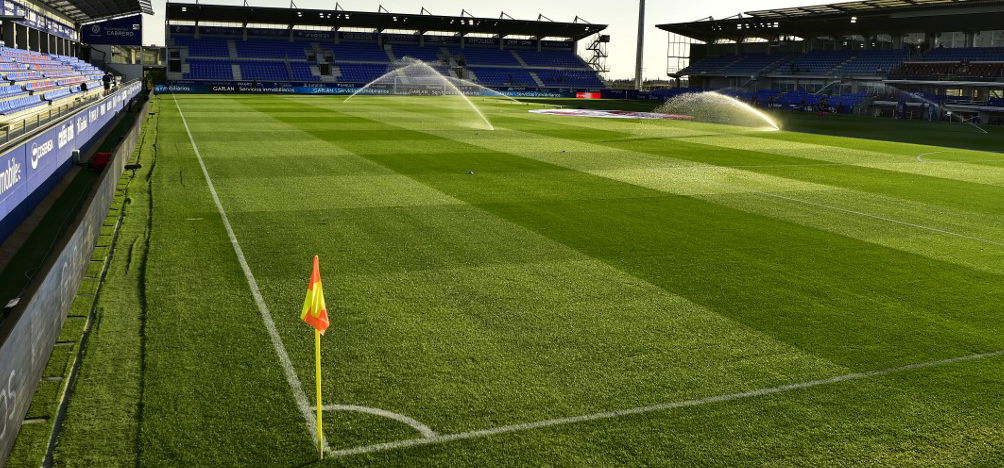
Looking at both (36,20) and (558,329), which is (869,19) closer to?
(36,20)

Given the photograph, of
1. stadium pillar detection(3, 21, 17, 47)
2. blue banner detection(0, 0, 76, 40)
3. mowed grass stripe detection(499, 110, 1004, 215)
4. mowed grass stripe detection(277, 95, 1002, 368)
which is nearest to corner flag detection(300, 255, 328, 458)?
mowed grass stripe detection(277, 95, 1002, 368)

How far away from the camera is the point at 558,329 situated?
8688 millimetres

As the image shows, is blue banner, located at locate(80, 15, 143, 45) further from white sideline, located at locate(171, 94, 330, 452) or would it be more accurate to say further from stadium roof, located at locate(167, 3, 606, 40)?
white sideline, located at locate(171, 94, 330, 452)

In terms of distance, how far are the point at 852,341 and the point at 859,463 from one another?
286 cm

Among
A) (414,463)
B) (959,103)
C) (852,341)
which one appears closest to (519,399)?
(414,463)

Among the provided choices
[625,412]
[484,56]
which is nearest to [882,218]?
[625,412]

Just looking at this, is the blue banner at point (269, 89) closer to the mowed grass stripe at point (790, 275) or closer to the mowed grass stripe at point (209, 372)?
the mowed grass stripe at point (790, 275)

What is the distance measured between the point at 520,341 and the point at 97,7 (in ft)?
237

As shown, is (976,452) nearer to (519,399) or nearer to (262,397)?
(519,399)

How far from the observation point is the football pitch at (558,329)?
6.15 metres

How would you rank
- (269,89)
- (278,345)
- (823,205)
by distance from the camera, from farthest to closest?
(269,89)
(823,205)
(278,345)

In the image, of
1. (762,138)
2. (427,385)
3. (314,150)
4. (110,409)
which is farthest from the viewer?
(762,138)

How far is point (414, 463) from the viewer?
18.8ft

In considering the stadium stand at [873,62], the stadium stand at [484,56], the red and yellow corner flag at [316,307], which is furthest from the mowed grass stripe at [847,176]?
the stadium stand at [484,56]
